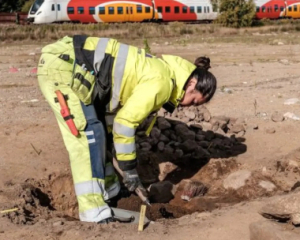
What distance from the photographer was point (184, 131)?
21.0ft

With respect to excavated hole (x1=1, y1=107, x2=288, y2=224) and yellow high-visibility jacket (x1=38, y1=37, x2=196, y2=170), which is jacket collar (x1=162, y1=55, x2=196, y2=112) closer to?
yellow high-visibility jacket (x1=38, y1=37, x2=196, y2=170)

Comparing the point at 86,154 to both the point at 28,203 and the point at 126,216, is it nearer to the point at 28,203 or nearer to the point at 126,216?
the point at 126,216

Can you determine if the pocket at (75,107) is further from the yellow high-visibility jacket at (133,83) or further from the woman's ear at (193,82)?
the woman's ear at (193,82)

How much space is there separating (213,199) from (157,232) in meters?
1.48

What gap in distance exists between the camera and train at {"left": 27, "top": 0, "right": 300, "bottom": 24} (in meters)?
30.8

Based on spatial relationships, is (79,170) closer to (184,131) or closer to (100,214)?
(100,214)

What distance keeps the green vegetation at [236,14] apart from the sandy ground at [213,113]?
17.7 metres

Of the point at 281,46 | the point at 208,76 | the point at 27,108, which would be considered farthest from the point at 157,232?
the point at 281,46

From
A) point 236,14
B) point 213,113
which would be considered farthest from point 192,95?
point 236,14

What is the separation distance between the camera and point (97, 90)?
4.43 m

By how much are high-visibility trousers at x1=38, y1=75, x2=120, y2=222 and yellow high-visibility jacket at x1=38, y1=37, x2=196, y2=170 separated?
8.1 inches

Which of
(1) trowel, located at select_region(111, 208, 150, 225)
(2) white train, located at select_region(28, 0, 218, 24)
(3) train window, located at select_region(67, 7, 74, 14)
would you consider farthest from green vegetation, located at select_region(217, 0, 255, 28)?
(1) trowel, located at select_region(111, 208, 150, 225)

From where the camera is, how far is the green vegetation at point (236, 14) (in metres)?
31.2

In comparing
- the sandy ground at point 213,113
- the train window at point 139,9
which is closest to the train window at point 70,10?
the train window at point 139,9
